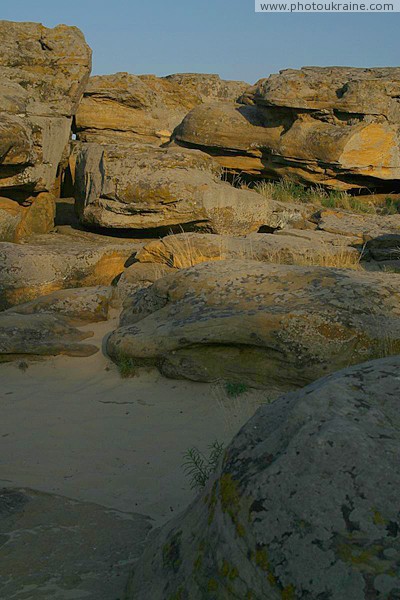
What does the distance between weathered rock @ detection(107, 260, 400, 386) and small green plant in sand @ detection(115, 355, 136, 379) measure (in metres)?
0.05

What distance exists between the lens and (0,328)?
681 centimetres

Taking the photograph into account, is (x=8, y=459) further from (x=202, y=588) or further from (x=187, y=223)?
(x=187, y=223)

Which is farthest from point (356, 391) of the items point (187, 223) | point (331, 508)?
point (187, 223)

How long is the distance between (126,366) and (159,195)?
15.0ft

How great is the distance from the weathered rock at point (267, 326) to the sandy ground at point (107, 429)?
23cm

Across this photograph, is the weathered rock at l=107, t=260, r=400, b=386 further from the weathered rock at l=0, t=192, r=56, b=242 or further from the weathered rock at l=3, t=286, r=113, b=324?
the weathered rock at l=0, t=192, r=56, b=242

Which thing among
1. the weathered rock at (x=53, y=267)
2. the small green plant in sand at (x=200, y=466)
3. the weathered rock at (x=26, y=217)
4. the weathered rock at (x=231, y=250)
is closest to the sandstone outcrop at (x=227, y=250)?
the weathered rock at (x=231, y=250)

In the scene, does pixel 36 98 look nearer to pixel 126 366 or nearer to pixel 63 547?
pixel 126 366

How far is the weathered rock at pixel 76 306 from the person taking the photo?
7.52 m

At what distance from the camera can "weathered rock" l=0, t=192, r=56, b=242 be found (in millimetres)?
10766

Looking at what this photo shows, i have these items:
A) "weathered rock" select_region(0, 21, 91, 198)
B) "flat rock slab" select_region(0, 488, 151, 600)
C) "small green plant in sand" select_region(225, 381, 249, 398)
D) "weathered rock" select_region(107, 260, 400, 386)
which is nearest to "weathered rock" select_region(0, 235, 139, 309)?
"weathered rock" select_region(0, 21, 91, 198)

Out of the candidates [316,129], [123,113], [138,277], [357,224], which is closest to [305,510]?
[138,277]

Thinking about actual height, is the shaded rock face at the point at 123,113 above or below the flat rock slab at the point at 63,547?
above

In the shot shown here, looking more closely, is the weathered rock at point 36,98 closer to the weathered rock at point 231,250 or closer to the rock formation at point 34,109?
the rock formation at point 34,109
